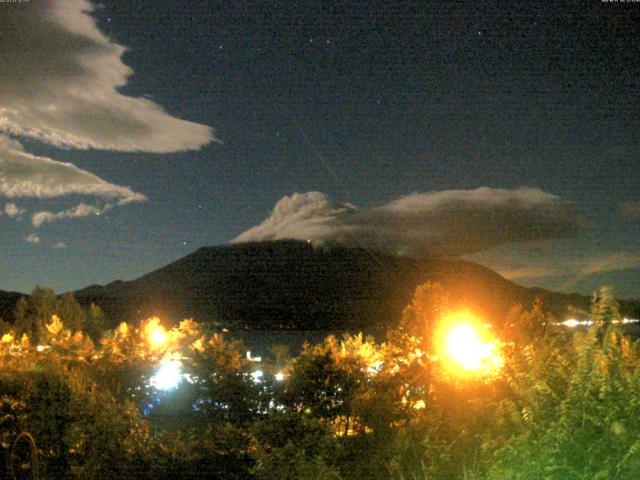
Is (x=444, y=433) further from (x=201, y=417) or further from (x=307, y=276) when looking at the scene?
(x=307, y=276)

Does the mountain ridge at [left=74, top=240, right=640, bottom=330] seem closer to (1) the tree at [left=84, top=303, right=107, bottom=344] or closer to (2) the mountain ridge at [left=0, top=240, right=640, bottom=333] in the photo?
(2) the mountain ridge at [left=0, top=240, right=640, bottom=333]

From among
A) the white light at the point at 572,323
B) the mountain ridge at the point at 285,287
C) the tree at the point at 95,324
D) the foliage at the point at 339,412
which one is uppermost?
the mountain ridge at the point at 285,287

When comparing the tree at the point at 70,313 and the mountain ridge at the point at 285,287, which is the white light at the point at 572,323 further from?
the mountain ridge at the point at 285,287

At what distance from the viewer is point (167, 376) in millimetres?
11891

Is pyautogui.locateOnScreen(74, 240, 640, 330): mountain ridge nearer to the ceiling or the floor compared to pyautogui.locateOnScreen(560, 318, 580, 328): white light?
nearer to the ceiling

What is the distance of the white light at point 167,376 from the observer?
1079 cm

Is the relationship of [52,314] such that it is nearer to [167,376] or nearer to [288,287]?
[167,376]

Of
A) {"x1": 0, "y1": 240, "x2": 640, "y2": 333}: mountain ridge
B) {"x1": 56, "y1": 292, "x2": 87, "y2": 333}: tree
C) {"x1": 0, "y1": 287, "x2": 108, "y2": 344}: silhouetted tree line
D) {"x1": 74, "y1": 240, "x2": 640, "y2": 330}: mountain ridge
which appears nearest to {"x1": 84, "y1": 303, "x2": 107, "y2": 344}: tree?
{"x1": 0, "y1": 287, "x2": 108, "y2": 344}: silhouetted tree line

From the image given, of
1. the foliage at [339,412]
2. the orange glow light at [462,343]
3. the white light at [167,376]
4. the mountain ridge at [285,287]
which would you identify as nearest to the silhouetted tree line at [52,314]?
the mountain ridge at [285,287]

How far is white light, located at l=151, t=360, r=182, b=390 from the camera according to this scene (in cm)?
1079

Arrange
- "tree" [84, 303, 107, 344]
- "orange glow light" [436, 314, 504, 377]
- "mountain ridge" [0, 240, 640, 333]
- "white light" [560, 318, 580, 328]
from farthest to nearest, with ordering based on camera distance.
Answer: "mountain ridge" [0, 240, 640, 333] → "tree" [84, 303, 107, 344] → "orange glow light" [436, 314, 504, 377] → "white light" [560, 318, 580, 328]

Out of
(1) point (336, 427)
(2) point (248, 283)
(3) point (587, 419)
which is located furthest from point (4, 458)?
(2) point (248, 283)

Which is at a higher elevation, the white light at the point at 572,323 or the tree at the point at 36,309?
the tree at the point at 36,309

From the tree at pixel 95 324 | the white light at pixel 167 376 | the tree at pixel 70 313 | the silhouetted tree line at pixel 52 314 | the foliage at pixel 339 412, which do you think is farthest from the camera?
the tree at pixel 95 324
